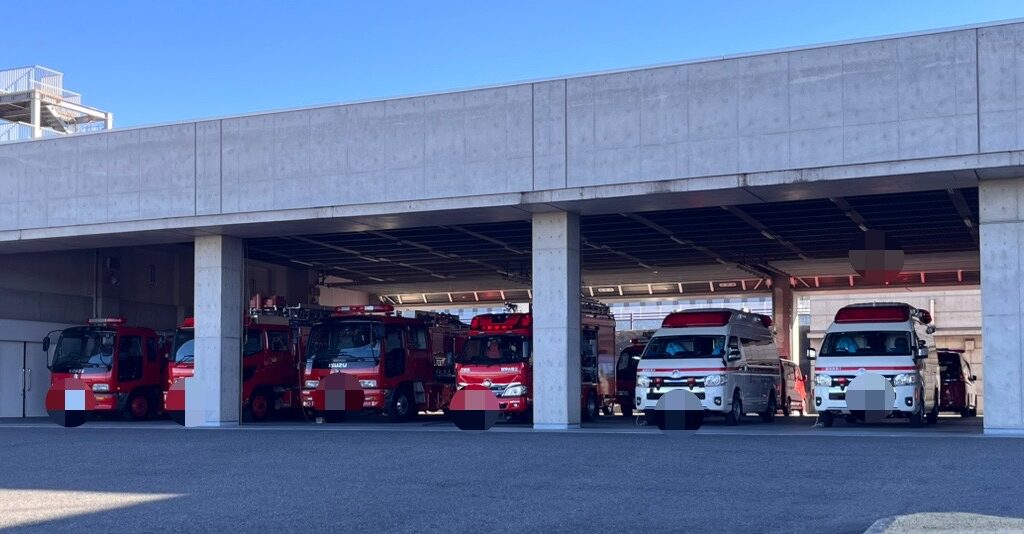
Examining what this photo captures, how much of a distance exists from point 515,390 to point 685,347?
12.0 feet

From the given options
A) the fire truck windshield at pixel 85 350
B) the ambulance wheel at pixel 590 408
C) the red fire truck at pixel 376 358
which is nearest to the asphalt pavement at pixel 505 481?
the red fire truck at pixel 376 358

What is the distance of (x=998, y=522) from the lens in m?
9.05

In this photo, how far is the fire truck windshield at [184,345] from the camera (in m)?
27.8

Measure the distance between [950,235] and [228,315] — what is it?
58.9ft

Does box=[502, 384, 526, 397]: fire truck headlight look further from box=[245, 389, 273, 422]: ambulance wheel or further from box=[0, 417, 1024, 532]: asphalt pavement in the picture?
box=[245, 389, 273, 422]: ambulance wheel

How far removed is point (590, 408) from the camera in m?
26.4

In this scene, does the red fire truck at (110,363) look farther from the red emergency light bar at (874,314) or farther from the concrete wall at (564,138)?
the red emergency light bar at (874,314)

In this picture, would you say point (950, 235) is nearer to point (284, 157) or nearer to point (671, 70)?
point (671, 70)

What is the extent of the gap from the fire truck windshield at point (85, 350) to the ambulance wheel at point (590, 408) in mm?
11334

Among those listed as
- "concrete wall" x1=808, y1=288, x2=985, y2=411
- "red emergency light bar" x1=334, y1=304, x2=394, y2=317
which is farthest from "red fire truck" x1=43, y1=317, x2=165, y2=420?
"concrete wall" x1=808, y1=288, x2=985, y2=411

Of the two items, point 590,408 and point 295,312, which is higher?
point 295,312

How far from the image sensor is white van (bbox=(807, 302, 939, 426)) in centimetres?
2192

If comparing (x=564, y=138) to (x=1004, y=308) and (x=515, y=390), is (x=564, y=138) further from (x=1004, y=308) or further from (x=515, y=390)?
(x=1004, y=308)

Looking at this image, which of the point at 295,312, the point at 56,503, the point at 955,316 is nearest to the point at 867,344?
the point at 295,312
